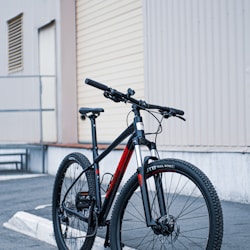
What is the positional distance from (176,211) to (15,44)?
13.1 meters

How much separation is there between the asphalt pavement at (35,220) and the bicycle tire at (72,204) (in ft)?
1.20

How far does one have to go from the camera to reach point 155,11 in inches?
390

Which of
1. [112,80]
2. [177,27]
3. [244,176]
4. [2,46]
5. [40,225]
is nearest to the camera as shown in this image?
[40,225]

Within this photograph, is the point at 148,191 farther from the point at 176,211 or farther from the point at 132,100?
the point at 132,100

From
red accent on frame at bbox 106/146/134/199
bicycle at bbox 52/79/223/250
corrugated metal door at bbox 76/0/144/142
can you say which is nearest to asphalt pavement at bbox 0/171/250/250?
bicycle at bbox 52/79/223/250

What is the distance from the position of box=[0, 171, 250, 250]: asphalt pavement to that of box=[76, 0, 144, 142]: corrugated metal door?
1.92 metres

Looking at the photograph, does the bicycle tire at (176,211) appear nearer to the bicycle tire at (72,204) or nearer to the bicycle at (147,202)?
the bicycle at (147,202)

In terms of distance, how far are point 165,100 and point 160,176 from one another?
572 cm

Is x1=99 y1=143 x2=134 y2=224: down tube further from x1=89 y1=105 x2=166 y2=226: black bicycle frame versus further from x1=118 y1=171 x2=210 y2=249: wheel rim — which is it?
x1=118 y1=171 x2=210 y2=249: wheel rim

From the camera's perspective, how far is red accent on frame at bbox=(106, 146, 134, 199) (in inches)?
172

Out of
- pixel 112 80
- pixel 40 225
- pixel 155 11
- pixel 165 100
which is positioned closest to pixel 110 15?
pixel 112 80

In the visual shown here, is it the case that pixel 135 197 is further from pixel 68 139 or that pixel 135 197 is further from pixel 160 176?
pixel 68 139

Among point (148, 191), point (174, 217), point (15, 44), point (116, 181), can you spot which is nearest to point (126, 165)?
point (116, 181)

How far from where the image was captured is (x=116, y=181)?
452cm
